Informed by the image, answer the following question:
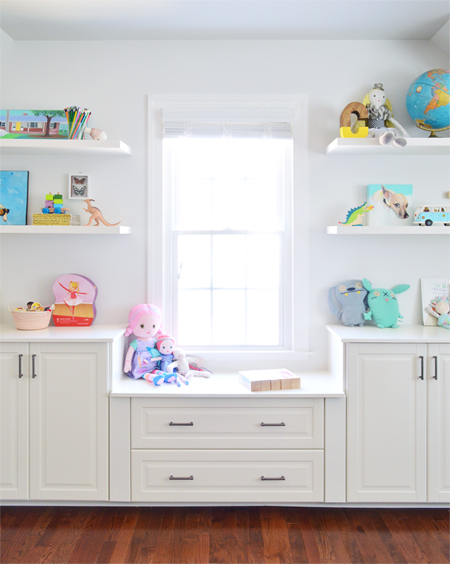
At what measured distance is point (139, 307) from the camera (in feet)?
8.74

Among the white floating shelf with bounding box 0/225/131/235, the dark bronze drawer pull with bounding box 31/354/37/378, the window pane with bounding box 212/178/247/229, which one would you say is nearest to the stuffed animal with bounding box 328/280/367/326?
the window pane with bounding box 212/178/247/229

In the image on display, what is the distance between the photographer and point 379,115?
8.64ft

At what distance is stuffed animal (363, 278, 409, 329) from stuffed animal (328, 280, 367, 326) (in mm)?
36

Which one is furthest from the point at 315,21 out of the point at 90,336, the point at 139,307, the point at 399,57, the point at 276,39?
the point at 90,336

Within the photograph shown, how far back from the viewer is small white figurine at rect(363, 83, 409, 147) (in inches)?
102

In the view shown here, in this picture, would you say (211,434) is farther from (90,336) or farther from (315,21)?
(315,21)

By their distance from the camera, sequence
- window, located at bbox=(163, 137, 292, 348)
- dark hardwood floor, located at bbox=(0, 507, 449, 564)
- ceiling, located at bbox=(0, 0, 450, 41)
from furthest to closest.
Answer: window, located at bbox=(163, 137, 292, 348) < ceiling, located at bbox=(0, 0, 450, 41) < dark hardwood floor, located at bbox=(0, 507, 449, 564)

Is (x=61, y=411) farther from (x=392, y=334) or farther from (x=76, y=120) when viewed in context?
(x=392, y=334)

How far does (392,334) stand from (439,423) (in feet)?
1.62

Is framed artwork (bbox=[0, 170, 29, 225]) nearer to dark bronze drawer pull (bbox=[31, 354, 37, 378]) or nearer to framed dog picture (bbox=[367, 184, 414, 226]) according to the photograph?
dark bronze drawer pull (bbox=[31, 354, 37, 378])

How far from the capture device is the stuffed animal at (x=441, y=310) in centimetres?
274

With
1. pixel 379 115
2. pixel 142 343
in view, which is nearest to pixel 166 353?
pixel 142 343

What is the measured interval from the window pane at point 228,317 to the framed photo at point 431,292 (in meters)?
1.07

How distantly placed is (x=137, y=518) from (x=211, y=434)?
22.3 inches
